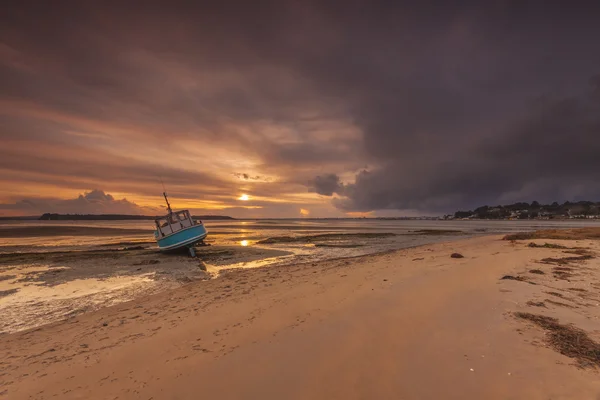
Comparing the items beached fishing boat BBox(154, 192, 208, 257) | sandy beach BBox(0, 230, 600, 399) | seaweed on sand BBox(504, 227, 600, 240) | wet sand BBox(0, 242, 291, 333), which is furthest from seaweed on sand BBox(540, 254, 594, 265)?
beached fishing boat BBox(154, 192, 208, 257)

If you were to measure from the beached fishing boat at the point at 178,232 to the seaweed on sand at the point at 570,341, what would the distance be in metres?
25.7

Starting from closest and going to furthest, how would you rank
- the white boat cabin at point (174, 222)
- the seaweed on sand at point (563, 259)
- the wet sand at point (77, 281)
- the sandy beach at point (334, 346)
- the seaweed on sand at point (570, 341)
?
1. the sandy beach at point (334, 346)
2. the seaweed on sand at point (570, 341)
3. the wet sand at point (77, 281)
4. the seaweed on sand at point (563, 259)
5. the white boat cabin at point (174, 222)

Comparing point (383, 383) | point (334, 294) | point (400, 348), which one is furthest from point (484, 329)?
point (334, 294)

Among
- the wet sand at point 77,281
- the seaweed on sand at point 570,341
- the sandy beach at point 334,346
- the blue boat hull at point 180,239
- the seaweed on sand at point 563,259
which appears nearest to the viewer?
the sandy beach at point 334,346

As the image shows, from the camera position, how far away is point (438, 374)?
181 inches

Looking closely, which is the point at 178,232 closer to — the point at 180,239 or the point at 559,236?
the point at 180,239

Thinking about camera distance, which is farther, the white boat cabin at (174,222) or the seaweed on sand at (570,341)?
the white boat cabin at (174,222)

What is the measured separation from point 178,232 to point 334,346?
24748mm

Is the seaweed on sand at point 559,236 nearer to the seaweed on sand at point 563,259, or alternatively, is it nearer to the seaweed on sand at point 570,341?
the seaweed on sand at point 563,259

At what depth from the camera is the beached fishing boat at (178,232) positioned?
27.2m

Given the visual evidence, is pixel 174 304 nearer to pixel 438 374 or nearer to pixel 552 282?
pixel 438 374

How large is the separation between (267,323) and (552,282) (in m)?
10.4

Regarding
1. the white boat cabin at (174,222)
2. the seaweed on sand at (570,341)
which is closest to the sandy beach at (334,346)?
the seaweed on sand at (570,341)

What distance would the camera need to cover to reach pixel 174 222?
1176 inches
